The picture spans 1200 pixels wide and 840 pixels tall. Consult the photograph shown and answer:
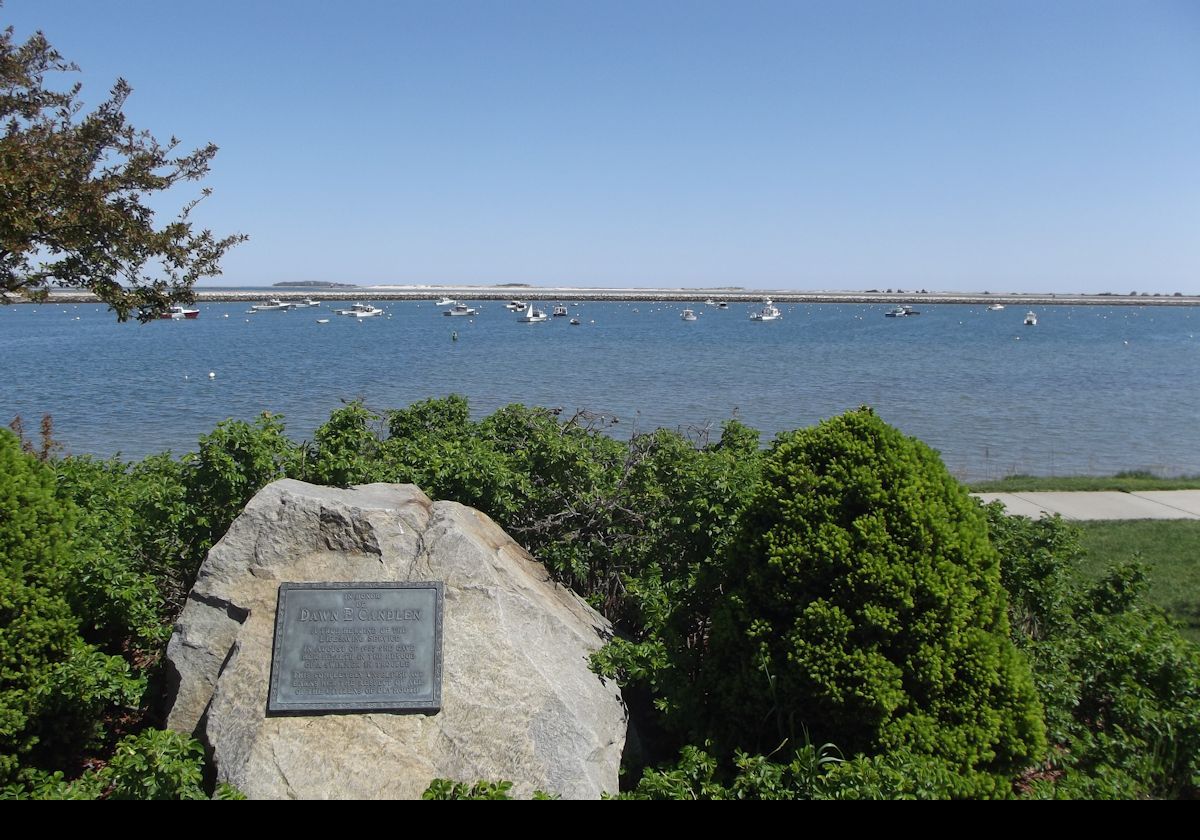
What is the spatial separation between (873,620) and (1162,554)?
762 cm

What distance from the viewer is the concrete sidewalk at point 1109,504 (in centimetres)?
1170

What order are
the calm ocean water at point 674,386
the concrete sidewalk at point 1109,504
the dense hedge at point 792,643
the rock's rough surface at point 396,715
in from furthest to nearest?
the calm ocean water at point 674,386 → the concrete sidewalk at point 1109,504 → the rock's rough surface at point 396,715 → the dense hedge at point 792,643

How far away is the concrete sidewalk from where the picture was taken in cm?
1170

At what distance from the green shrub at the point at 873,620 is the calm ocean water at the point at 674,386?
4.24 meters

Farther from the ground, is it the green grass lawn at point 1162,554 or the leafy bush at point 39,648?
the leafy bush at point 39,648

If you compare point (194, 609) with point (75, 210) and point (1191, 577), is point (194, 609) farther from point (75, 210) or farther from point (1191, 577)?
point (1191, 577)

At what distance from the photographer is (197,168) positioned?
33.8 ft

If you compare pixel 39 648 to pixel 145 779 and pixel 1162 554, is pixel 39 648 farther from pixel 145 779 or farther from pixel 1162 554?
pixel 1162 554

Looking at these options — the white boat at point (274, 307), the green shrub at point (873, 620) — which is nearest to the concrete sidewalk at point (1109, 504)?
the green shrub at point (873, 620)

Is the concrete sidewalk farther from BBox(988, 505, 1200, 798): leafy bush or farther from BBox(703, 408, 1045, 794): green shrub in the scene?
BBox(703, 408, 1045, 794): green shrub

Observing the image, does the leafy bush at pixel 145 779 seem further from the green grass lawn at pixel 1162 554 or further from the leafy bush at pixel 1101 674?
the green grass lawn at pixel 1162 554

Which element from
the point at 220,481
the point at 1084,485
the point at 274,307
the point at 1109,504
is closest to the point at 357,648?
the point at 220,481

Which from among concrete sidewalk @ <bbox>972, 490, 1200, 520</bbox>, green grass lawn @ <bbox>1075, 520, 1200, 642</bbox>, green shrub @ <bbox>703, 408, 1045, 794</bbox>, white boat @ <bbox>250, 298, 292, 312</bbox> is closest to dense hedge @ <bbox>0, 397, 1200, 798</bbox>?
green shrub @ <bbox>703, 408, 1045, 794</bbox>
